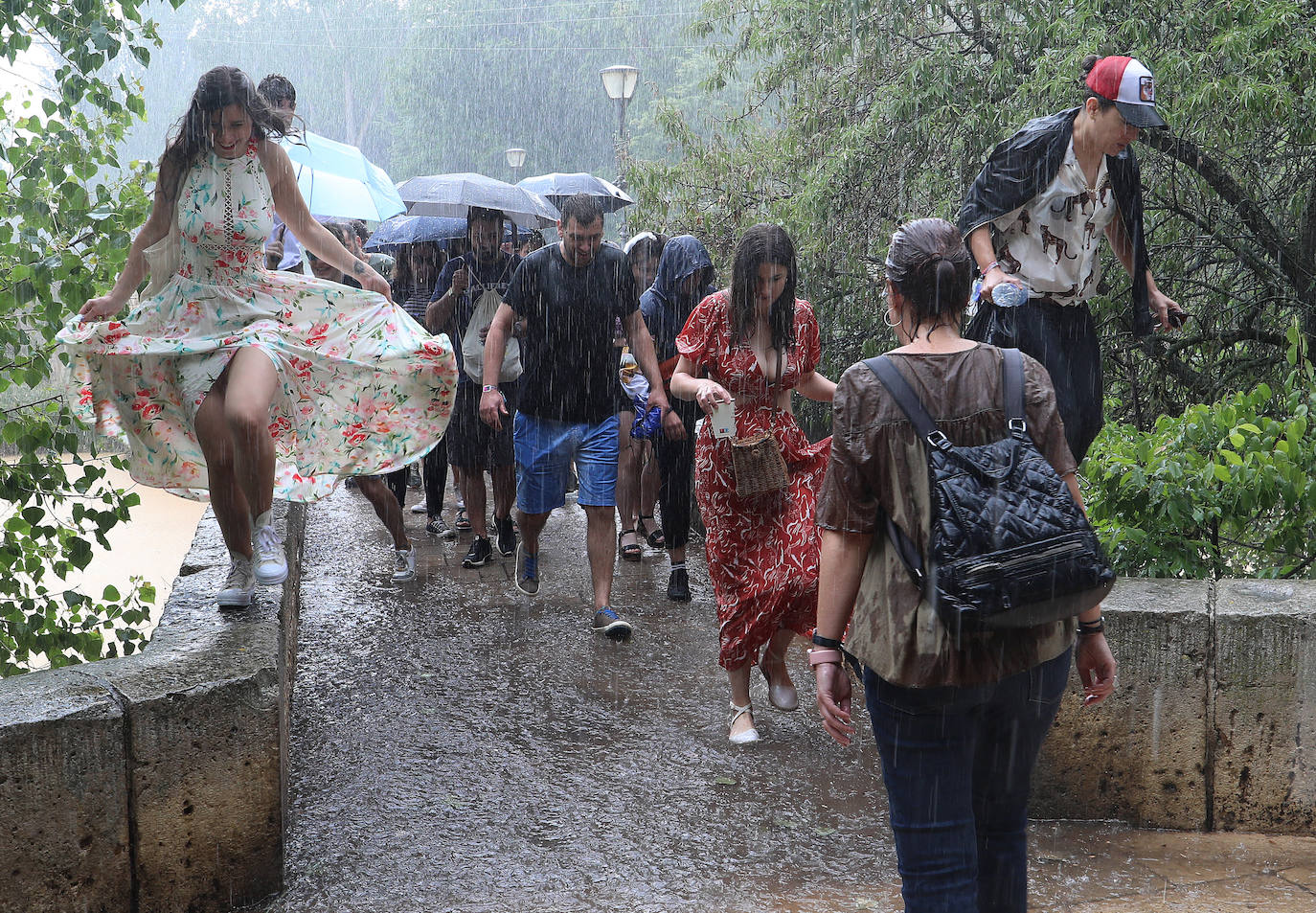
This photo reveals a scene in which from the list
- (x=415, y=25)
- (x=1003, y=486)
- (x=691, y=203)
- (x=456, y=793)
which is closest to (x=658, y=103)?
(x=691, y=203)

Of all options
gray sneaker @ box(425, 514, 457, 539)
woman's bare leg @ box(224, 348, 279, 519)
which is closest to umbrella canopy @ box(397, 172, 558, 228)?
gray sneaker @ box(425, 514, 457, 539)

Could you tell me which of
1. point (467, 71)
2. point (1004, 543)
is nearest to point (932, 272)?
point (1004, 543)

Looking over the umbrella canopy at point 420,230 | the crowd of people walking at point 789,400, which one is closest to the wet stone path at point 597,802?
the crowd of people walking at point 789,400

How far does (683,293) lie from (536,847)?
4215 mm

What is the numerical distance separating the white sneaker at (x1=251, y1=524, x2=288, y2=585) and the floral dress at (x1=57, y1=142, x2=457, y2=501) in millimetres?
283

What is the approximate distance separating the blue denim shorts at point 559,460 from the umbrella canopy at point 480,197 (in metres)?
3.73

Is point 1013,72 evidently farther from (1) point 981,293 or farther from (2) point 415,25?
(2) point 415,25

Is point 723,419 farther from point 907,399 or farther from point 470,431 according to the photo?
point 470,431

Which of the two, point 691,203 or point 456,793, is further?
point 691,203

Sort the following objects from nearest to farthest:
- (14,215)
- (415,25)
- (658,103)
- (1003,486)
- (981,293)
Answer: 1. (1003,486)
2. (981,293)
3. (14,215)
4. (658,103)
5. (415,25)

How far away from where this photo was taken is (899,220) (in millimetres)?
8219

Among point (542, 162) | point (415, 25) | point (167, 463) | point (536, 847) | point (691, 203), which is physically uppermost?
point (415, 25)

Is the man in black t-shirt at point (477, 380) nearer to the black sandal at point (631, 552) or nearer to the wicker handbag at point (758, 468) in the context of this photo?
the black sandal at point (631, 552)

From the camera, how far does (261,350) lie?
4.31 m
